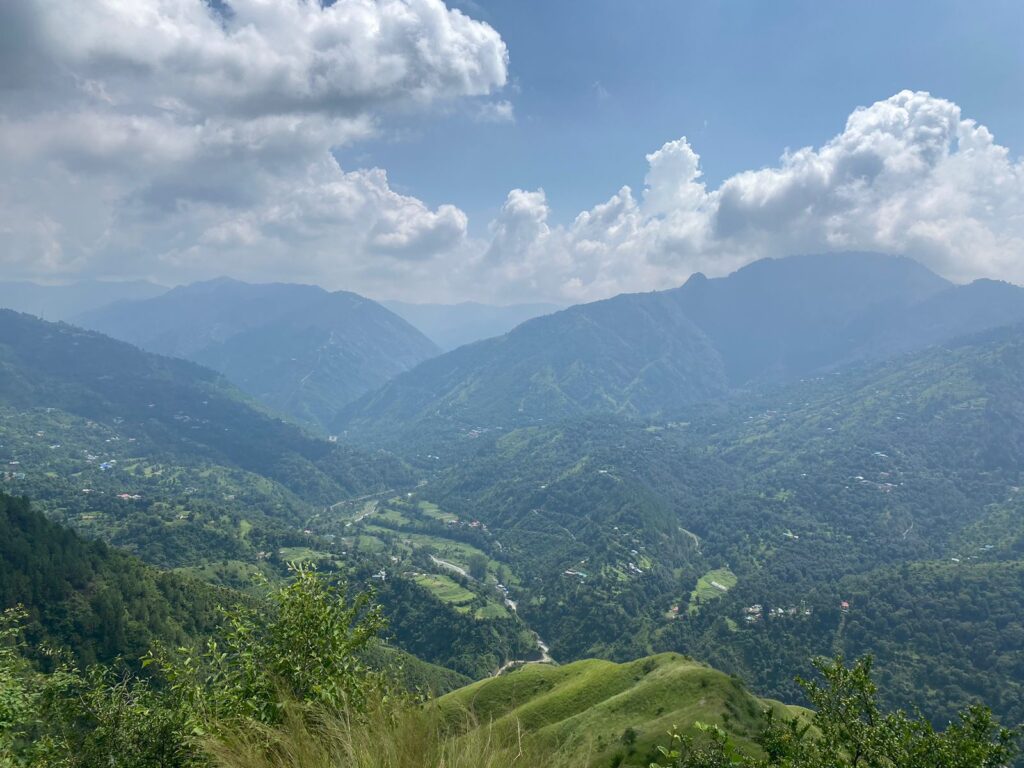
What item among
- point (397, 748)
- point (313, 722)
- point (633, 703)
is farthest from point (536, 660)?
point (397, 748)

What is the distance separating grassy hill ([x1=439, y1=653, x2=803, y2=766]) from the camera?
62688 mm

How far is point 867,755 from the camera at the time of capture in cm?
1308

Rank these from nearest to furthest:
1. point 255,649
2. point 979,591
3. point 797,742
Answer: point 797,742
point 255,649
point 979,591

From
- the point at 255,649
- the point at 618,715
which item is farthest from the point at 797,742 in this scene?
the point at 618,715

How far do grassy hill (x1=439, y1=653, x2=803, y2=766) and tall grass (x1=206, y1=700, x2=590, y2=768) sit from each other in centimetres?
5155

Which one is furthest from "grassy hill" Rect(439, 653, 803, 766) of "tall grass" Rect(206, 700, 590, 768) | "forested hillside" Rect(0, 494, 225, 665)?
"forested hillside" Rect(0, 494, 225, 665)

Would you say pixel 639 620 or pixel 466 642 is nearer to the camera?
pixel 466 642

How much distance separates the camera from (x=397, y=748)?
23.1 ft

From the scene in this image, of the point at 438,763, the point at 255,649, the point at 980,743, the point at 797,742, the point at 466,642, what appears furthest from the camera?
the point at 466,642

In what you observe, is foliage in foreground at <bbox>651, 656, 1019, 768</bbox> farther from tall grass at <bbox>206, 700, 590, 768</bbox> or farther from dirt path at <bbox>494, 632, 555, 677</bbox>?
dirt path at <bbox>494, 632, 555, 677</bbox>

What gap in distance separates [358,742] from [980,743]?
14.9m

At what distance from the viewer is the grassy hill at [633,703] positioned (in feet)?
206

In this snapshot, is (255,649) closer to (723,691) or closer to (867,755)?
(867,755)

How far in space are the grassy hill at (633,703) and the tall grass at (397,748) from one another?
51.6 meters
